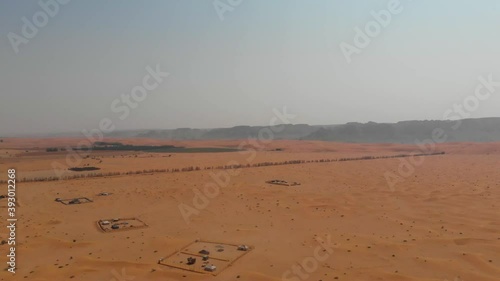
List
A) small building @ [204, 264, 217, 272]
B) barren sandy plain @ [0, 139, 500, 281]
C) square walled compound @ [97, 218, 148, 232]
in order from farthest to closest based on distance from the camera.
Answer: square walled compound @ [97, 218, 148, 232]
barren sandy plain @ [0, 139, 500, 281]
small building @ [204, 264, 217, 272]

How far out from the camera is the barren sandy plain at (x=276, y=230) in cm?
741

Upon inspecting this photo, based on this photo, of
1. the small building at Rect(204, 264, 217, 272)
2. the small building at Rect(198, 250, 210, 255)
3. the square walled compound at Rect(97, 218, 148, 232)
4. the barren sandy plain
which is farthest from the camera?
the square walled compound at Rect(97, 218, 148, 232)

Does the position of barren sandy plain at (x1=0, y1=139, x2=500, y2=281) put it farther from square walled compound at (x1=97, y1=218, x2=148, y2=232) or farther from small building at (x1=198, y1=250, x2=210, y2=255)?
small building at (x1=198, y1=250, x2=210, y2=255)

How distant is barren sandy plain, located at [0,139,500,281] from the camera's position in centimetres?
741

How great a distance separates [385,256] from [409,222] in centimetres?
332

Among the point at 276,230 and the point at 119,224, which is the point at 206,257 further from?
the point at 119,224

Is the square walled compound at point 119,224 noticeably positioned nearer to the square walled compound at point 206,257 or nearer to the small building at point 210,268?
the square walled compound at point 206,257

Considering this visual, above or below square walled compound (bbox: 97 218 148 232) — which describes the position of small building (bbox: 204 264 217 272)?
above

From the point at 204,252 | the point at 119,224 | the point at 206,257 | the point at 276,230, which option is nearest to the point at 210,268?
the point at 206,257

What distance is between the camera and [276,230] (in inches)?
407

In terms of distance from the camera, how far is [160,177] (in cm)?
2081

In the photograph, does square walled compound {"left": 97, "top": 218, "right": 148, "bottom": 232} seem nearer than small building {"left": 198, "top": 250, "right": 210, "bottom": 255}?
No

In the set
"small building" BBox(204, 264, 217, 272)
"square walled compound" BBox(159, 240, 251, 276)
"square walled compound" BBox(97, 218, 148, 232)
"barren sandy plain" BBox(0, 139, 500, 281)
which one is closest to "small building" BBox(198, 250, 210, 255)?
"square walled compound" BBox(159, 240, 251, 276)

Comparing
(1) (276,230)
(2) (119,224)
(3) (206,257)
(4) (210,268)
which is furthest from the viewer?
(2) (119,224)
